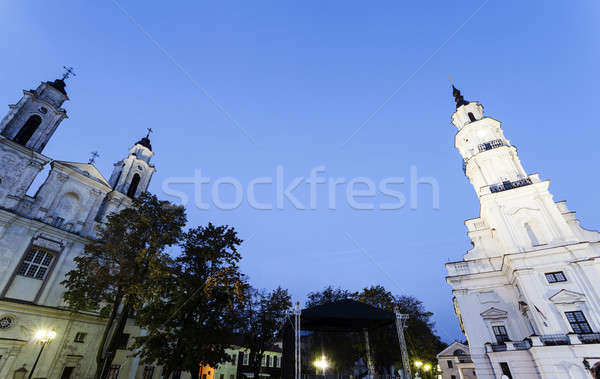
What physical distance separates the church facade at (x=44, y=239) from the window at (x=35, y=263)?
0.15 ft

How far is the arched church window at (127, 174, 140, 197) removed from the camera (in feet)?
80.9

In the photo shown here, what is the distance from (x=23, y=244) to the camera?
54.2ft

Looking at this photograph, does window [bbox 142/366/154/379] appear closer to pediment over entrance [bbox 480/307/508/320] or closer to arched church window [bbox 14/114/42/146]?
arched church window [bbox 14/114/42/146]

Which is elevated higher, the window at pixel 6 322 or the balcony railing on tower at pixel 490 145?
the balcony railing on tower at pixel 490 145

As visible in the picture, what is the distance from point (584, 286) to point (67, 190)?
115 feet

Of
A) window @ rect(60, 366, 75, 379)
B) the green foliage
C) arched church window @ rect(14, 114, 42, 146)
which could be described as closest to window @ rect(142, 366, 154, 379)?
window @ rect(60, 366, 75, 379)

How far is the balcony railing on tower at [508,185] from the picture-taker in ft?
69.6

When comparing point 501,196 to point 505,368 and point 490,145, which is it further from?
point 505,368

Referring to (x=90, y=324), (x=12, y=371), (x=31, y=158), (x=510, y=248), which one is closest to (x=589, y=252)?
(x=510, y=248)

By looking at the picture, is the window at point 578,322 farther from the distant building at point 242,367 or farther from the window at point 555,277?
the distant building at point 242,367

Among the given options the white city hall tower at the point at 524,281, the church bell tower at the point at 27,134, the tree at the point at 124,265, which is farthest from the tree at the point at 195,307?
the white city hall tower at the point at 524,281

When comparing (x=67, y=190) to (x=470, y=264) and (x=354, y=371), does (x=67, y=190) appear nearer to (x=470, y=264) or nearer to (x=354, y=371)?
(x=354, y=371)

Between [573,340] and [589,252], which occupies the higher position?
[589,252]

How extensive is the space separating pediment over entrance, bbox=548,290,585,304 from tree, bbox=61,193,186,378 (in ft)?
75.6
